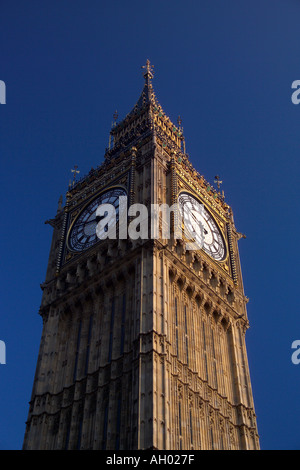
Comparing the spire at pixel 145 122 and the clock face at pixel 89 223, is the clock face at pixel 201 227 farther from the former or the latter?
the spire at pixel 145 122

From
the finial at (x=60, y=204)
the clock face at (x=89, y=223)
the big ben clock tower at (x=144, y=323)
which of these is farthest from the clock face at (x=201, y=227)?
the finial at (x=60, y=204)

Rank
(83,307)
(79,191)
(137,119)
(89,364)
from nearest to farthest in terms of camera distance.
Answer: (89,364)
(83,307)
(79,191)
(137,119)

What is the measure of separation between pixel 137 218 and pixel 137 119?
21.6 metres

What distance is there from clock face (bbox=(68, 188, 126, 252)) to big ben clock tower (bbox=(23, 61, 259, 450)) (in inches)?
4.2

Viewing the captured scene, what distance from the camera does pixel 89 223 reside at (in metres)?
60.2

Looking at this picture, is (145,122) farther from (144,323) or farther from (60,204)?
(144,323)

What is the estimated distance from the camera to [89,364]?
50.1 m

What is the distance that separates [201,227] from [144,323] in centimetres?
1389

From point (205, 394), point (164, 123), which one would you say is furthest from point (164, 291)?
point (164, 123)

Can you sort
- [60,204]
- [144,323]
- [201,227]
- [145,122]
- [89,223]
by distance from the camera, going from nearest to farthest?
[144,323] → [201,227] → [89,223] → [60,204] → [145,122]

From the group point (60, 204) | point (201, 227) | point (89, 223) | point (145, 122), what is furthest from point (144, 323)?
point (145, 122)

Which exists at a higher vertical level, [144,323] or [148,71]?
[148,71]

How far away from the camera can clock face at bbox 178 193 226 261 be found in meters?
57.9

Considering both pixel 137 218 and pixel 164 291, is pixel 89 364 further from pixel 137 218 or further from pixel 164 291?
pixel 137 218
